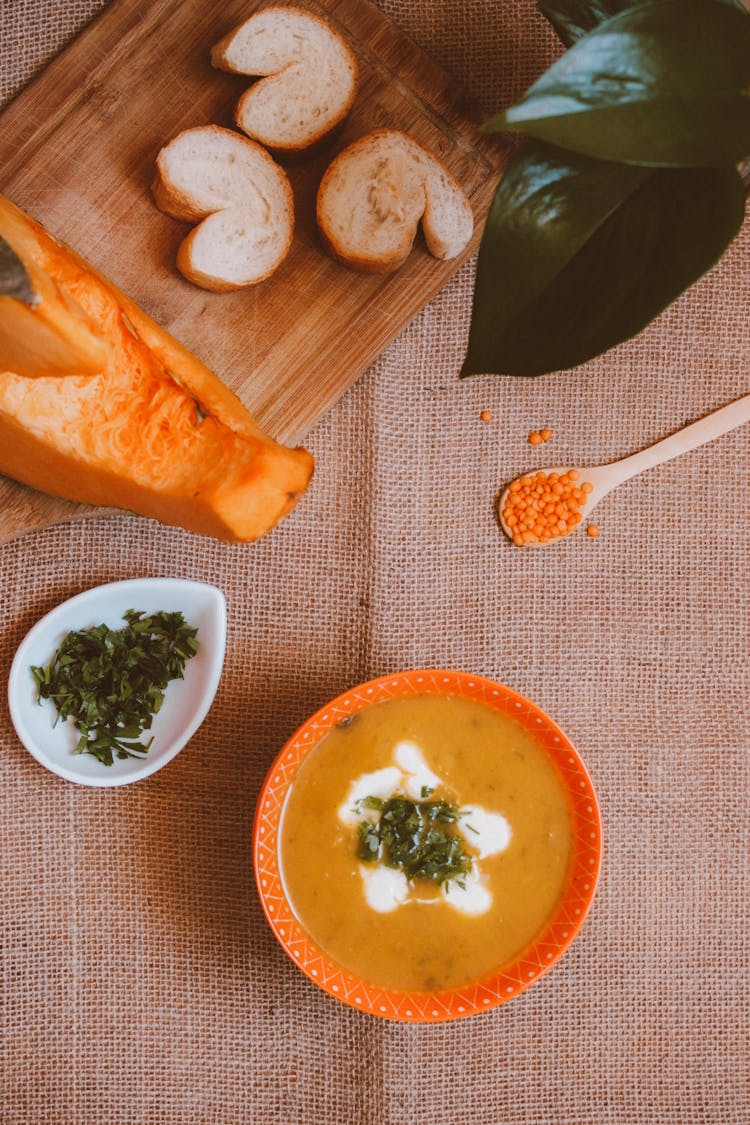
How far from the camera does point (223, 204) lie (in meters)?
1.44

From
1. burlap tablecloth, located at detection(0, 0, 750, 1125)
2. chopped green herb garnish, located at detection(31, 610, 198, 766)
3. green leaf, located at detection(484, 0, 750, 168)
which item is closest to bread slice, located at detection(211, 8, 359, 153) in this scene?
burlap tablecloth, located at detection(0, 0, 750, 1125)

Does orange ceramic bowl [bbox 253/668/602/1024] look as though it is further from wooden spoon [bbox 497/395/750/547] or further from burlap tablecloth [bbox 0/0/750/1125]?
wooden spoon [bbox 497/395/750/547]

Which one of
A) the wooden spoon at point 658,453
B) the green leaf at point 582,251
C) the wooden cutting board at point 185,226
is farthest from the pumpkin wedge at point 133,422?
the wooden spoon at point 658,453

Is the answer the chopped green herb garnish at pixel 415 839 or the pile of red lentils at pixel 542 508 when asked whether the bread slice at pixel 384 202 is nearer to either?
the pile of red lentils at pixel 542 508

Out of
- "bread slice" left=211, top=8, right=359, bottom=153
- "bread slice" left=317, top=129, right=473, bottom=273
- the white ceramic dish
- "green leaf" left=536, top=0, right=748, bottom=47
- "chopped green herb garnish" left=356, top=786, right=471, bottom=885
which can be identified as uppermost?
"bread slice" left=211, top=8, right=359, bottom=153

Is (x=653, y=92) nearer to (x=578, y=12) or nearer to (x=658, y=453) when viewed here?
(x=578, y=12)

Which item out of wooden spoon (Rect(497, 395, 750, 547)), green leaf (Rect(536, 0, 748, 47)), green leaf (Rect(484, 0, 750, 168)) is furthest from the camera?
wooden spoon (Rect(497, 395, 750, 547))

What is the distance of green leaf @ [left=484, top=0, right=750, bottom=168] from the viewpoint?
861 mm

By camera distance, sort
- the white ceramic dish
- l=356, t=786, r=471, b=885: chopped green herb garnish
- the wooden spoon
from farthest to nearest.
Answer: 1. the wooden spoon
2. the white ceramic dish
3. l=356, t=786, r=471, b=885: chopped green herb garnish

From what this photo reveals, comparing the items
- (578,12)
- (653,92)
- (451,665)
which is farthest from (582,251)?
(451,665)

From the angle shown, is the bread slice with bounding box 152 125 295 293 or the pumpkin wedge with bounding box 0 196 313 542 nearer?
the pumpkin wedge with bounding box 0 196 313 542

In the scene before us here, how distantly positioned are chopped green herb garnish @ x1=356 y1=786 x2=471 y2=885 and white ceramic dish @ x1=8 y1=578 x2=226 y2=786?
0.33 meters

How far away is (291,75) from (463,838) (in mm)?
1215

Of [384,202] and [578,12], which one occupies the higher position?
[578,12]
